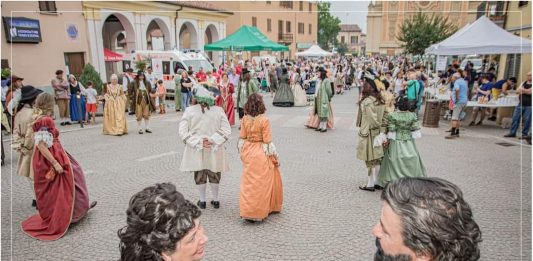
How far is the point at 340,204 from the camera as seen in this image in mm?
5469

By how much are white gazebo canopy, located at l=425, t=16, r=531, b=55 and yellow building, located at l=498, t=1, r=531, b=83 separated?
5.59ft

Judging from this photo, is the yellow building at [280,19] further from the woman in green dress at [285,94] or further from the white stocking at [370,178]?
the white stocking at [370,178]

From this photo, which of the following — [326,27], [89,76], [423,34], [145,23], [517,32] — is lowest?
[89,76]

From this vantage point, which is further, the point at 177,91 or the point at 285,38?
the point at 285,38

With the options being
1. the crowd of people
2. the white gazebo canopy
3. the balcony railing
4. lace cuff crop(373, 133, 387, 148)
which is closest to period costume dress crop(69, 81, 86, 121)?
the crowd of people

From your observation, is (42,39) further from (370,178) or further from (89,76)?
(370,178)

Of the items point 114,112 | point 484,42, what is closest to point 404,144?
point 484,42

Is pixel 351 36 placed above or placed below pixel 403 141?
above

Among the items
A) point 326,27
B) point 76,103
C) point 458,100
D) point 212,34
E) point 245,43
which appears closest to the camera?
point 458,100

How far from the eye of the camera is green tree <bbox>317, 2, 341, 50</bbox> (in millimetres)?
68894

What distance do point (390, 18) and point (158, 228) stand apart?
7053 cm

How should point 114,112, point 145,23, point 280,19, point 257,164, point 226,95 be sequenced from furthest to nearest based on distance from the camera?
point 280,19 → point 145,23 → point 226,95 → point 114,112 → point 257,164

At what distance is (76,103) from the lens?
11.8m

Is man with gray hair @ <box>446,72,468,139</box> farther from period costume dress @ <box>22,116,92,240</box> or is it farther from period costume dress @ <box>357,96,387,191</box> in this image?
period costume dress @ <box>22,116,92,240</box>
